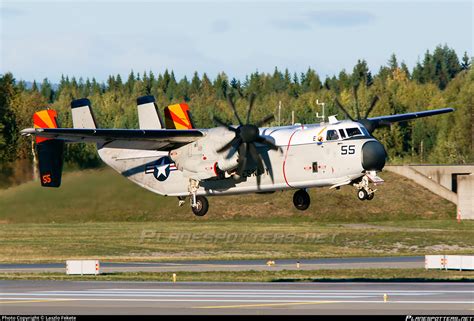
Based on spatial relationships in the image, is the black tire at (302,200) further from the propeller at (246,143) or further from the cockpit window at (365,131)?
the cockpit window at (365,131)

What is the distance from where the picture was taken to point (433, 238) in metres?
89.4

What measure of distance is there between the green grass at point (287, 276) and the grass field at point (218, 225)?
12.6 ft

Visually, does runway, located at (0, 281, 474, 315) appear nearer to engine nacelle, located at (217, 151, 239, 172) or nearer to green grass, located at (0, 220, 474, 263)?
engine nacelle, located at (217, 151, 239, 172)

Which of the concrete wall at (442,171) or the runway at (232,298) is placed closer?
the runway at (232,298)

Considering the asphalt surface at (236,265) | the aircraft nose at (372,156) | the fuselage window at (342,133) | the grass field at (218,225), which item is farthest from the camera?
the asphalt surface at (236,265)

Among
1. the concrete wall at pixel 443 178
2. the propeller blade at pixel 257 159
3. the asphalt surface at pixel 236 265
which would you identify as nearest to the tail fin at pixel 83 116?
the propeller blade at pixel 257 159

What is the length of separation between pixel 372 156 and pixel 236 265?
91.3ft

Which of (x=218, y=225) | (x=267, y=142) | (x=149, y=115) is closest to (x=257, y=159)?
(x=267, y=142)

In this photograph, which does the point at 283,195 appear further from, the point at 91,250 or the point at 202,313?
the point at 202,313

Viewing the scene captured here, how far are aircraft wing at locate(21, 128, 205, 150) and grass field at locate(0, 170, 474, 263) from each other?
632 centimetres

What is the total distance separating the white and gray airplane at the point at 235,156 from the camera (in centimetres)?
4656

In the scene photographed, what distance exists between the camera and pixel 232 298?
4581 cm

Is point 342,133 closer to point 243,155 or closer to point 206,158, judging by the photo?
point 243,155

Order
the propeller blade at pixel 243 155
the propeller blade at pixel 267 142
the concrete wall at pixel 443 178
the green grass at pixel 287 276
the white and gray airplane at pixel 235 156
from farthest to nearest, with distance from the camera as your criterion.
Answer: the concrete wall at pixel 443 178, the green grass at pixel 287 276, the propeller blade at pixel 267 142, the propeller blade at pixel 243 155, the white and gray airplane at pixel 235 156
